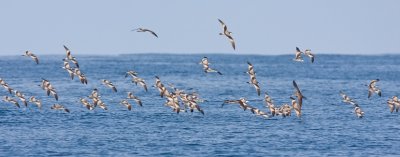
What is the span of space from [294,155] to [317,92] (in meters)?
67.1

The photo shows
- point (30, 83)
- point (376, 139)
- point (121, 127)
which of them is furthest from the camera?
point (30, 83)

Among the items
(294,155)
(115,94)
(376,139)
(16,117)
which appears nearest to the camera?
(294,155)

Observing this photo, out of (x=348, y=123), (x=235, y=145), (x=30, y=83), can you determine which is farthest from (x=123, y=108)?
(x=30, y=83)

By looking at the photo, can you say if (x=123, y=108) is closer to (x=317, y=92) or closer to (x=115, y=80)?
(x=317, y=92)

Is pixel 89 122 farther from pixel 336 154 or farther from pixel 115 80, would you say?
pixel 115 80

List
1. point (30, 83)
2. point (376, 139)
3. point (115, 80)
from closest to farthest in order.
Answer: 1. point (376, 139)
2. point (30, 83)
3. point (115, 80)

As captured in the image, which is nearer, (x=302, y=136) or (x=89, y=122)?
(x=302, y=136)

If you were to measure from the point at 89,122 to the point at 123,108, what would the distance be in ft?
49.5

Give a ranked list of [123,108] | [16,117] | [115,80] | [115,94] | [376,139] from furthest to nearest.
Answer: [115,80], [115,94], [123,108], [16,117], [376,139]

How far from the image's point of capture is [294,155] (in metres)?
81.6

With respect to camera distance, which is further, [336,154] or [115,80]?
[115,80]

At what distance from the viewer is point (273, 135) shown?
304 feet

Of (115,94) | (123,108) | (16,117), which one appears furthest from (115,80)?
(16,117)

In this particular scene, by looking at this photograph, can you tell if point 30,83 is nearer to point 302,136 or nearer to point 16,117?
point 16,117
